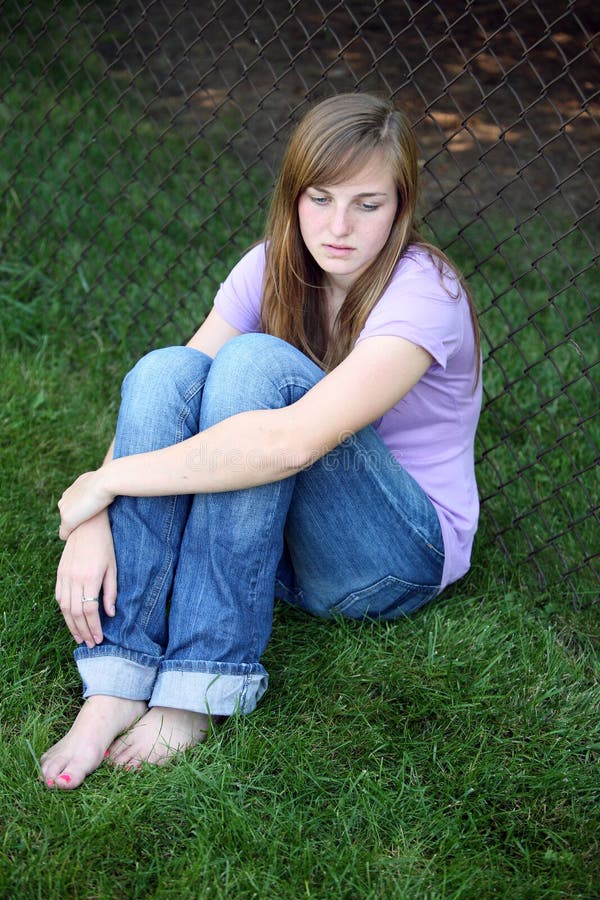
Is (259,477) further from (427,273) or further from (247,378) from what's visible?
(427,273)

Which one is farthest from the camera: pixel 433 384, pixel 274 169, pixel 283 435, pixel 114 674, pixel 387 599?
pixel 274 169

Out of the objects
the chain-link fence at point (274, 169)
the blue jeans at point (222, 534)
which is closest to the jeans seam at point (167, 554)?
the blue jeans at point (222, 534)

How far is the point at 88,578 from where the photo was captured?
5.64 feet

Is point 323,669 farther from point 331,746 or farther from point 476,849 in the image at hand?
point 476,849

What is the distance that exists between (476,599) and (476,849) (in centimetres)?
70

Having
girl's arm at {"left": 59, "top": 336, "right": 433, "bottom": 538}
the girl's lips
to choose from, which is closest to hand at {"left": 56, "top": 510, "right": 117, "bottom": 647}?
girl's arm at {"left": 59, "top": 336, "right": 433, "bottom": 538}

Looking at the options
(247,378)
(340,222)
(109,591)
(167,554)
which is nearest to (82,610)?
(109,591)

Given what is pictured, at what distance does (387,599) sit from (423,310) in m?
0.66

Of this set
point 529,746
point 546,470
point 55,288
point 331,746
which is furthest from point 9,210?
point 529,746

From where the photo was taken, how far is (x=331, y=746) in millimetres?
1807

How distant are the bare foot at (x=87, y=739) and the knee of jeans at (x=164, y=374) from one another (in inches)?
23.6

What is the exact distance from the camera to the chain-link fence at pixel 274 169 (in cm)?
244

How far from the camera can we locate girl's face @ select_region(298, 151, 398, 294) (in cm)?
174

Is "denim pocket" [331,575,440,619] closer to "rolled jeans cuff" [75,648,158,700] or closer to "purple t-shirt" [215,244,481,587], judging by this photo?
"purple t-shirt" [215,244,481,587]
